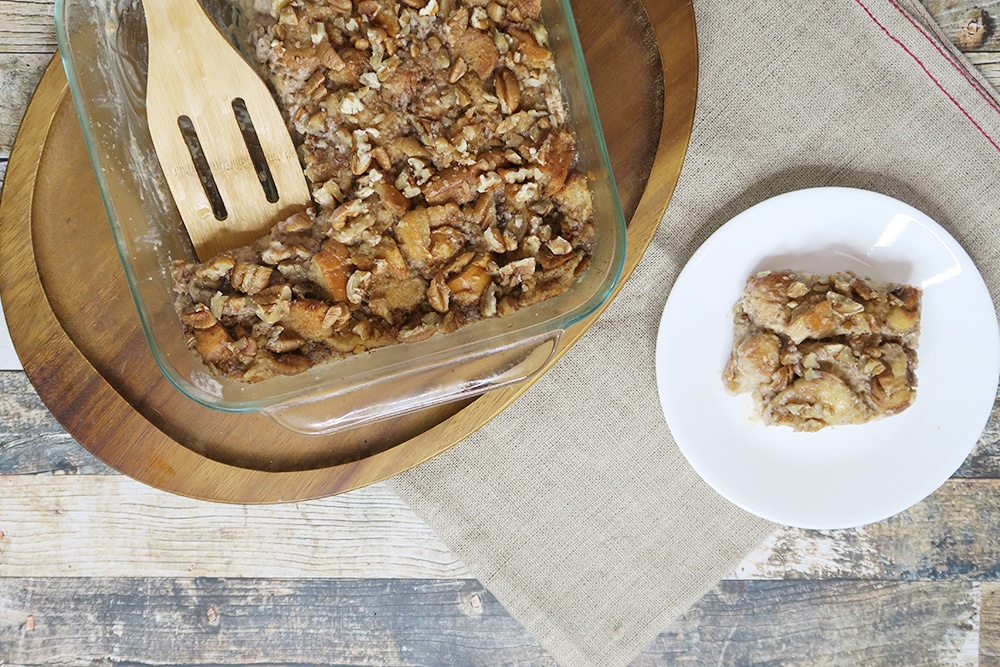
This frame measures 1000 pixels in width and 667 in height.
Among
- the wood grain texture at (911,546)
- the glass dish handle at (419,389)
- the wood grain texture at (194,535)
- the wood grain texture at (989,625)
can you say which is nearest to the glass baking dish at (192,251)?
the glass dish handle at (419,389)

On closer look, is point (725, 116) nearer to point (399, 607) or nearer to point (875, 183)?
point (875, 183)

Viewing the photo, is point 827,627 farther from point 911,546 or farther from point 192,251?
point 192,251

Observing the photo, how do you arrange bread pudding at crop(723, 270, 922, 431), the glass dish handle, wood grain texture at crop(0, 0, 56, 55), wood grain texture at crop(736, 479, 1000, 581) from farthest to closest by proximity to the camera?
wood grain texture at crop(736, 479, 1000, 581) → wood grain texture at crop(0, 0, 56, 55) → bread pudding at crop(723, 270, 922, 431) → the glass dish handle

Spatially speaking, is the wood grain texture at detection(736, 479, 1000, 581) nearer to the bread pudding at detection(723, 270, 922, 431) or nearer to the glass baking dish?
the bread pudding at detection(723, 270, 922, 431)

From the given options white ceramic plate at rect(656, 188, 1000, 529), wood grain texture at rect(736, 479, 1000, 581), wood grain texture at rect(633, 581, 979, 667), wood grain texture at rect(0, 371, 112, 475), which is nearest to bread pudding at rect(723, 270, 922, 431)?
white ceramic plate at rect(656, 188, 1000, 529)

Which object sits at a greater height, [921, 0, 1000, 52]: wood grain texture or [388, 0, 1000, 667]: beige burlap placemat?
[921, 0, 1000, 52]: wood grain texture

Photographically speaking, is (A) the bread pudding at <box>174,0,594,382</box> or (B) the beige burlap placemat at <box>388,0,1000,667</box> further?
(B) the beige burlap placemat at <box>388,0,1000,667</box>

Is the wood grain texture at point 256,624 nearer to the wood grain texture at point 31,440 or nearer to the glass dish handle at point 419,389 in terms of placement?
the wood grain texture at point 31,440

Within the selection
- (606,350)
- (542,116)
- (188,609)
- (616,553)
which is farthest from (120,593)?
(542,116)
